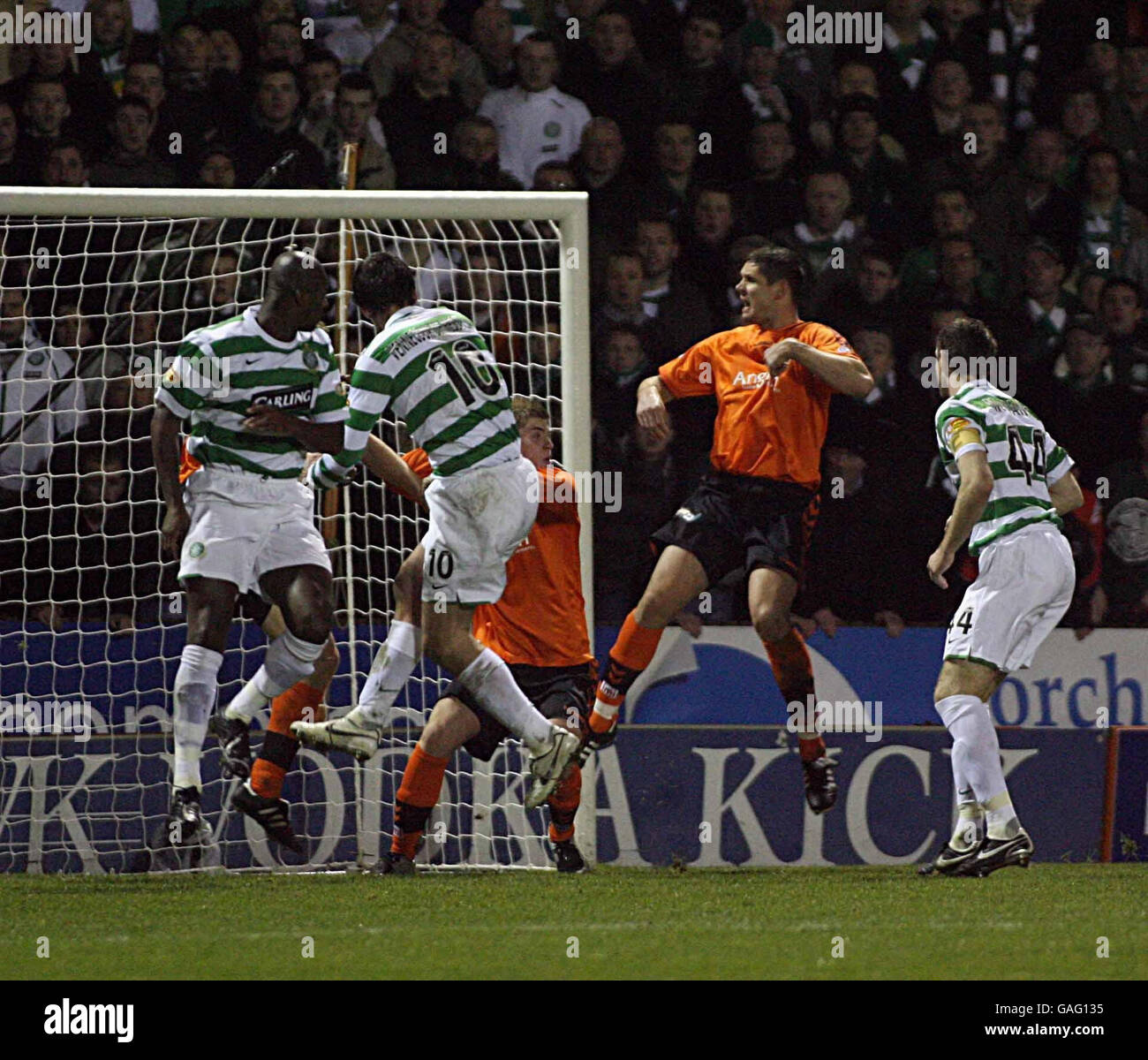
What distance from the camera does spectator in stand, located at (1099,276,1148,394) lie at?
9.15m

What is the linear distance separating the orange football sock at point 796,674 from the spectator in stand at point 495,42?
11.1 ft

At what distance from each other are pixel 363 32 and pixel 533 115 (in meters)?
0.88

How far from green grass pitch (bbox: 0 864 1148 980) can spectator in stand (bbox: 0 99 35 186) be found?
334 cm

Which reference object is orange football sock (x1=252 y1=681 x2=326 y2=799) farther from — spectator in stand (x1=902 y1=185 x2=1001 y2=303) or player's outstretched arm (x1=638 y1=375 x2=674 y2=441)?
spectator in stand (x1=902 y1=185 x2=1001 y2=303)

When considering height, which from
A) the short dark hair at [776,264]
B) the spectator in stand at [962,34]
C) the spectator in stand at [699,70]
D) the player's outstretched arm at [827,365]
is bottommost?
the player's outstretched arm at [827,365]

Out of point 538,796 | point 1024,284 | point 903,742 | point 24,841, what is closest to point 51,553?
point 24,841

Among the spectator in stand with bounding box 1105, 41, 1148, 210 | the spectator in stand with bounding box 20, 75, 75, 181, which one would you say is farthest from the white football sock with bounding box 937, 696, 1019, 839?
the spectator in stand with bounding box 20, 75, 75, 181

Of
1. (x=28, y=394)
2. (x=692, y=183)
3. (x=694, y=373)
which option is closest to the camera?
(x=694, y=373)

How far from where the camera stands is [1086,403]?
9.01 meters

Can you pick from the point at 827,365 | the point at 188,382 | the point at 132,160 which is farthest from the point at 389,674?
the point at 132,160

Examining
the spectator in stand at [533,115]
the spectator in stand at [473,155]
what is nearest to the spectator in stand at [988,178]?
the spectator in stand at [533,115]

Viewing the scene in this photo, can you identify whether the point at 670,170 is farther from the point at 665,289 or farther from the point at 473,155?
the point at 473,155

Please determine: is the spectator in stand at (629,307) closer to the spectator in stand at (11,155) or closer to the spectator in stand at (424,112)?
the spectator in stand at (424,112)

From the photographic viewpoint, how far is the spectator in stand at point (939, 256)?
9.02 metres
